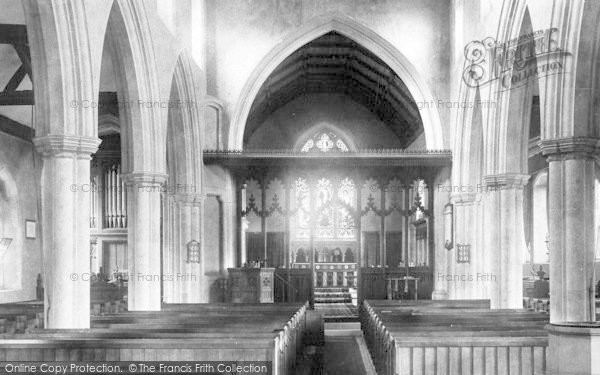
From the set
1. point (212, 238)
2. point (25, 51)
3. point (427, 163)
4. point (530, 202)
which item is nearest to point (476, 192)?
point (427, 163)

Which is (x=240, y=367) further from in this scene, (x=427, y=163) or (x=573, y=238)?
(x=427, y=163)

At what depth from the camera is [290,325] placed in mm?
8320

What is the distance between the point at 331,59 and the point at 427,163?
5.93 meters

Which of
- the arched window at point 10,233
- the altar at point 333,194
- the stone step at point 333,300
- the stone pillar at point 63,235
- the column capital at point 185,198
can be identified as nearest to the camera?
the stone pillar at point 63,235

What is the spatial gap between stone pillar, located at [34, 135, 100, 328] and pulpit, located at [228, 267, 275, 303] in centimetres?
749

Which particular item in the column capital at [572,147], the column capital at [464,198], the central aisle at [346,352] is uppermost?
the column capital at [572,147]

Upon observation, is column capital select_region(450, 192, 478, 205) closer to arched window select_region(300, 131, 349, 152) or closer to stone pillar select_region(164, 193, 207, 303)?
stone pillar select_region(164, 193, 207, 303)

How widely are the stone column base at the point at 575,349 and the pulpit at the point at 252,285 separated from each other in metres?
11.6

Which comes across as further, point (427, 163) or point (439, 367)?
point (427, 163)

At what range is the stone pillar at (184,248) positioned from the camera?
48.4ft

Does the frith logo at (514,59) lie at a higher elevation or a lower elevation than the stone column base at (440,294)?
higher

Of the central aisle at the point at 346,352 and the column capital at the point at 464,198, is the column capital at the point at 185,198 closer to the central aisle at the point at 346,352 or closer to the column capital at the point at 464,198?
the central aisle at the point at 346,352

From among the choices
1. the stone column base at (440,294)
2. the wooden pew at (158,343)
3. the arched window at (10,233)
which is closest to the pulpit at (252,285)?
the stone column base at (440,294)

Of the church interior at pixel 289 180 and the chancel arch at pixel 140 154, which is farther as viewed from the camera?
the chancel arch at pixel 140 154
